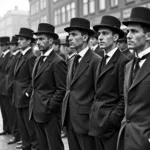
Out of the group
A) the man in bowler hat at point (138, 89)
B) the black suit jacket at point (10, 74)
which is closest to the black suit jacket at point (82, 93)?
the man in bowler hat at point (138, 89)

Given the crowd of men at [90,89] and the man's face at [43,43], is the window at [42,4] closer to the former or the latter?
the crowd of men at [90,89]

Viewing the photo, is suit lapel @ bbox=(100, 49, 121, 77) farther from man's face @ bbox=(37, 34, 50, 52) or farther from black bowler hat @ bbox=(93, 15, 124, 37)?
man's face @ bbox=(37, 34, 50, 52)

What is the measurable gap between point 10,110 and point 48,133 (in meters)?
2.84

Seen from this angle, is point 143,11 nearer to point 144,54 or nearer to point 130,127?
point 144,54

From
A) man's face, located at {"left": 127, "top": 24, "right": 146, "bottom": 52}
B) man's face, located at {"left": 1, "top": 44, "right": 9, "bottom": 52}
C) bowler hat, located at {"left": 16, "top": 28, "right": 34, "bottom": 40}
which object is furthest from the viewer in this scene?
man's face, located at {"left": 1, "top": 44, "right": 9, "bottom": 52}

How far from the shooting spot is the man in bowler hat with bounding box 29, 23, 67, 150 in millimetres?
4754

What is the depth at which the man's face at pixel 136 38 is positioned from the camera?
3.19 m

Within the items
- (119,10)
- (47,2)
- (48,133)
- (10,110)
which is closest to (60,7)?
(47,2)

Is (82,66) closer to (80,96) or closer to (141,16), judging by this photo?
(80,96)

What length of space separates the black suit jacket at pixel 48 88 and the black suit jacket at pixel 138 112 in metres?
1.79

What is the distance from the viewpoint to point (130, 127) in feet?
10.0

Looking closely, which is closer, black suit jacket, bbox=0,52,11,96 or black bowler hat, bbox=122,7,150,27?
black bowler hat, bbox=122,7,150,27

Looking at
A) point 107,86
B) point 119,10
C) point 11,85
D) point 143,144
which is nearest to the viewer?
point 143,144

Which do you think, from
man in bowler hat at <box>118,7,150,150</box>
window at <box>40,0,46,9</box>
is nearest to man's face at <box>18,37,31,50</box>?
man in bowler hat at <box>118,7,150,150</box>
